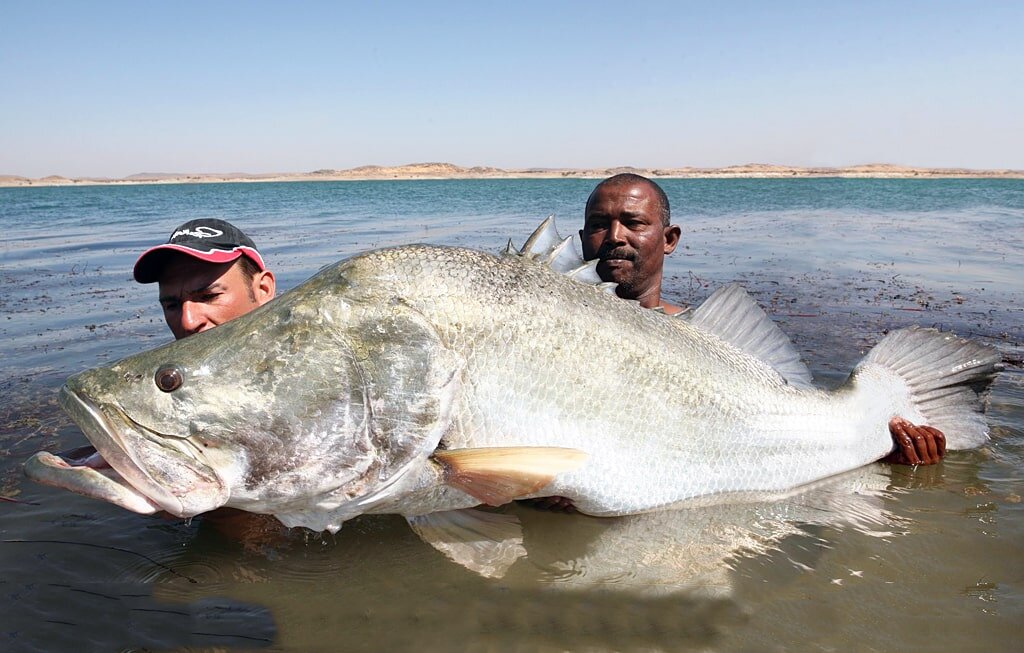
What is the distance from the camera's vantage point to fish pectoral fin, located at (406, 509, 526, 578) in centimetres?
286

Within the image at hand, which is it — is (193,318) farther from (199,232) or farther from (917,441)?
(917,441)

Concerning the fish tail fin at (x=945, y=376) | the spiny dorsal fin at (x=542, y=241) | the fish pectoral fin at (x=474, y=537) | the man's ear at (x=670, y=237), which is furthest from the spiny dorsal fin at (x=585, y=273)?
the man's ear at (x=670, y=237)

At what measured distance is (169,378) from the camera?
233cm

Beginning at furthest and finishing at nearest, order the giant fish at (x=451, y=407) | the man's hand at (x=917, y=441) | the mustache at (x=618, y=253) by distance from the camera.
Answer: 1. the mustache at (x=618, y=253)
2. the man's hand at (x=917, y=441)
3. the giant fish at (x=451, y=407)

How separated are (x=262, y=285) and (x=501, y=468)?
2244 mm

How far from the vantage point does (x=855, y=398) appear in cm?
360

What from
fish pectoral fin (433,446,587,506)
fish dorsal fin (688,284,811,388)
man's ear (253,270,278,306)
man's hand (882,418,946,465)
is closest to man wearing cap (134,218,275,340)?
man's ear (253,270,278,306)

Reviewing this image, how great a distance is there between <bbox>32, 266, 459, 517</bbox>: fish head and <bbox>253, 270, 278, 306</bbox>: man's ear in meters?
1.49

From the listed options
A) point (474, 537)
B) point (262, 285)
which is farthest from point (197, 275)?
point (474, 537)

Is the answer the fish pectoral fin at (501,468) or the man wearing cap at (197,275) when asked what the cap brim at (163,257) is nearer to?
the man wearing cap at (197,275)

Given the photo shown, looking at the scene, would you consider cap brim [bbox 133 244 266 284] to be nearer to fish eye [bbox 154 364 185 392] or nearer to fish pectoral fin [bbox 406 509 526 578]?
fish eye [bbox 154 364 185 392]

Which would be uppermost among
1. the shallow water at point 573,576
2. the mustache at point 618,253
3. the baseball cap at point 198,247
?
the baseball cap at point 198,247

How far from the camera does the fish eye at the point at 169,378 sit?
2.31 metres

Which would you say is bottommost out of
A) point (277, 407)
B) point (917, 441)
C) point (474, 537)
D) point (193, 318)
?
point (474, 537)
